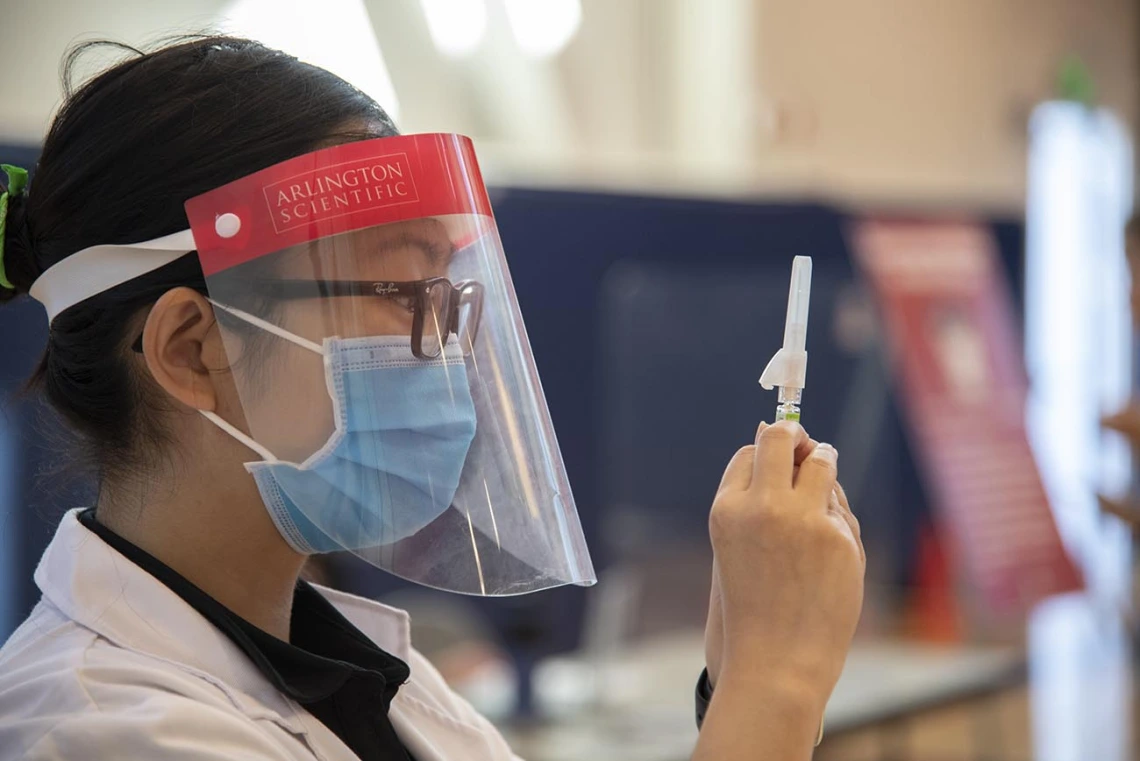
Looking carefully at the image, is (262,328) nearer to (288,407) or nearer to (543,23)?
(288,407)

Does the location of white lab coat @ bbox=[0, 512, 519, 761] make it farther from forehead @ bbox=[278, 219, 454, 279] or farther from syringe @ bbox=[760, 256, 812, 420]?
syringe @ bbox=[760, 256, 812, 420]

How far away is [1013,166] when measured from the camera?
5.96 metres

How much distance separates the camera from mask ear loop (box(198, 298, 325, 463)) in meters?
1.05

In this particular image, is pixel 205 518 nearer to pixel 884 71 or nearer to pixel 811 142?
pixel 811 142

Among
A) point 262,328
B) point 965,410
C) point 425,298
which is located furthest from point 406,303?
point 965,410

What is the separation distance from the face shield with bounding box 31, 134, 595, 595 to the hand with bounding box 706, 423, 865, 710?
0.17 metres

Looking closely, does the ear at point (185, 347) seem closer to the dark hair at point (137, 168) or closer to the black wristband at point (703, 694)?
the dark hair at point (137, 168)

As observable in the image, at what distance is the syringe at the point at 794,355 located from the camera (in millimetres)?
1068

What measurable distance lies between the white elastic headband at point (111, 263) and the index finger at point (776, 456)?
49 cm

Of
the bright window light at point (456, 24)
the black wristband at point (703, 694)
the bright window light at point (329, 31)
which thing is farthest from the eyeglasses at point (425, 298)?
the bright window light at point (456, 24)

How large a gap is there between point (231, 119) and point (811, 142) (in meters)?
4.14

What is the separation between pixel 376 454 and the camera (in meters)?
1.07

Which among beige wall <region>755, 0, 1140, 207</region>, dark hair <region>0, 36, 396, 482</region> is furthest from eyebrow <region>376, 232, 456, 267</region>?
beige wall <region>755, 0, 1140, 207</region>

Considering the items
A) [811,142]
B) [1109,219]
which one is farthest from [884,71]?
[1109,219]
